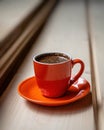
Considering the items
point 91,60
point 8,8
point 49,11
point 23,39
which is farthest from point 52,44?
point 49,11

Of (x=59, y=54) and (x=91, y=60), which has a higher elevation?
(x=59, y=54)

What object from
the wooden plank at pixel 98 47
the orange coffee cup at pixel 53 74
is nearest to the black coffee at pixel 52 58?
the orange coffee cup at pixel 53 74

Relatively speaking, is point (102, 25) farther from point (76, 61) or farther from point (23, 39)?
point (76, 61)

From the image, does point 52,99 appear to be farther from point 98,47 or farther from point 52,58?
point 98,47

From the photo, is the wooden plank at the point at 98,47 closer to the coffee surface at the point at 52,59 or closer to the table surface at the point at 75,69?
the table surface at the point at 75,69

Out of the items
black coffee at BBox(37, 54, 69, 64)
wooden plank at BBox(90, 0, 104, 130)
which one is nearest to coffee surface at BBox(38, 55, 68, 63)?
black coffee at BBox(37, 54, 69, 64)

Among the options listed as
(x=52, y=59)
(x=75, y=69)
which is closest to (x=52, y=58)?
(x=52, y=59)
